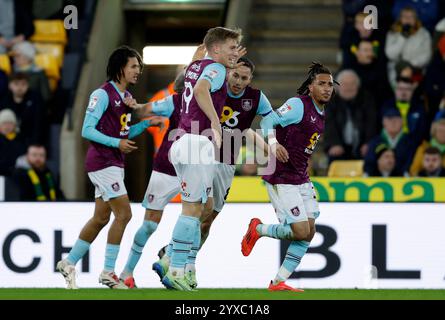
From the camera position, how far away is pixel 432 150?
14797 mm

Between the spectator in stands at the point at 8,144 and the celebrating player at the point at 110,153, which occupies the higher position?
the spectator in stands at the point at 8,144

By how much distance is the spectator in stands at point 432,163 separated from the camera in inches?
581

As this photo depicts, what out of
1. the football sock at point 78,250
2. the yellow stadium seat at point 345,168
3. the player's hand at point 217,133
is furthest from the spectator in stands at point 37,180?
the player's hand at point 217,133

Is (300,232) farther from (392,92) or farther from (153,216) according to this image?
(392,92)

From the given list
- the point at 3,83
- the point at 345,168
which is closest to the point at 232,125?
the point at 345,168

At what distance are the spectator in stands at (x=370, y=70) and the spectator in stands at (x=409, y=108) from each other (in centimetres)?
17

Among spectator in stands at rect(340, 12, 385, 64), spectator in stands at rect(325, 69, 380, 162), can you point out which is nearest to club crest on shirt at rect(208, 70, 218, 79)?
spectator in stands at rect(325, 69, 380, 162)

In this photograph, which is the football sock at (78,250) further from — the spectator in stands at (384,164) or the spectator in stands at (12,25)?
the spectator in stands at (12,25)

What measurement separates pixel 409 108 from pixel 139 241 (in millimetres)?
5396

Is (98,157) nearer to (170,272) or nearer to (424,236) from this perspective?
(170,272)

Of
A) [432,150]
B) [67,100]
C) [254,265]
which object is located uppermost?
[67,100]

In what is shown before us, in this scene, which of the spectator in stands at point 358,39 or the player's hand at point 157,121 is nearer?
the player's hand at point 157,121

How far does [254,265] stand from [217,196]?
163 centimetres
